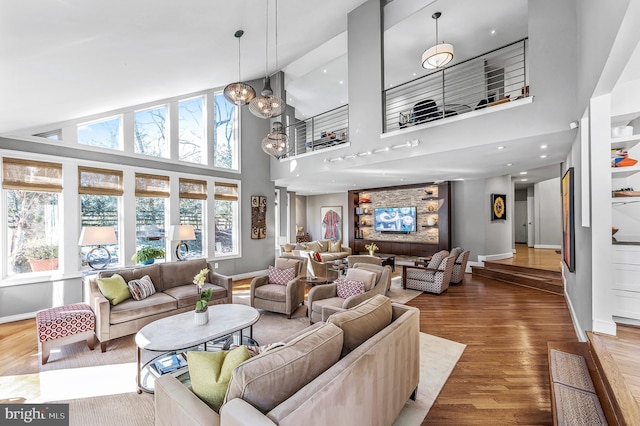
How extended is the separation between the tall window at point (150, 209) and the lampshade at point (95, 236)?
3.92 feet

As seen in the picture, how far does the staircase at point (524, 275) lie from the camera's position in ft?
18.1

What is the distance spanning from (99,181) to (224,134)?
116 inches

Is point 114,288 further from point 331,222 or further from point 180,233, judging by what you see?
point 331,222

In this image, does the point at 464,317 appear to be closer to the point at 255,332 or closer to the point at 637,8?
the point at 255,332

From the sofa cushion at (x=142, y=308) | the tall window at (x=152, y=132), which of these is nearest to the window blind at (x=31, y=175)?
the tall window at (x=152, y=132)

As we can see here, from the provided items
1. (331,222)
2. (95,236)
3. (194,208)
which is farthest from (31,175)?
(331,222)

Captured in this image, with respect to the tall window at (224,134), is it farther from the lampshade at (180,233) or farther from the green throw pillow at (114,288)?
the green throw pillow at (114,288)

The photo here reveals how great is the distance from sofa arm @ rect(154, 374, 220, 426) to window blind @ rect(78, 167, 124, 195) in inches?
183

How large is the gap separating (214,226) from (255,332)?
11.5ft

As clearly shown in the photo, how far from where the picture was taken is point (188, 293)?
410cm

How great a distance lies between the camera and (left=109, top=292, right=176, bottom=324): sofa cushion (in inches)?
132

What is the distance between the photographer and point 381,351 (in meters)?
1.73

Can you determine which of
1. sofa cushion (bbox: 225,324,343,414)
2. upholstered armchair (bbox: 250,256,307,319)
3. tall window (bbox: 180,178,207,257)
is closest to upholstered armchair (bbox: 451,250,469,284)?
upholstered armchair (bbox: 250,256,307,319)

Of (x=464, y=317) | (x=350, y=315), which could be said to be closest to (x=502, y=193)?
(x=464, y=317)
